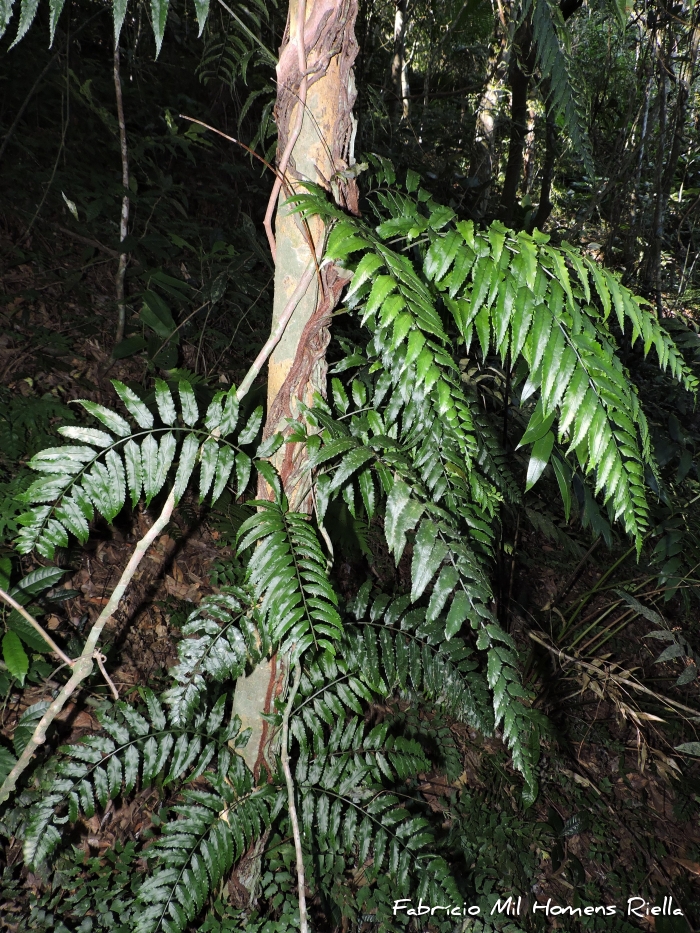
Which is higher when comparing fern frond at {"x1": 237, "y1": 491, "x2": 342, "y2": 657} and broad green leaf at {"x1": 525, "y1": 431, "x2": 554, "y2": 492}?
broad green leaf at {"x1": 525, "y1": 431, "x2": 554, "y2": 492}

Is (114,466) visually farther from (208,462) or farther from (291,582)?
(291,582)

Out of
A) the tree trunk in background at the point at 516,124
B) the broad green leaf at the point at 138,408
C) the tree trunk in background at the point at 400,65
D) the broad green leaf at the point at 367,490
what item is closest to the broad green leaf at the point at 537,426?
the broad green leaf at the point at 367,490

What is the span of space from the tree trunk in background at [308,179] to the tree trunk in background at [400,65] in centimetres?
357

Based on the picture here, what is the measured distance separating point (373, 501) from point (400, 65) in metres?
4.68

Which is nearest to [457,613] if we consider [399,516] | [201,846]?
[399,516]

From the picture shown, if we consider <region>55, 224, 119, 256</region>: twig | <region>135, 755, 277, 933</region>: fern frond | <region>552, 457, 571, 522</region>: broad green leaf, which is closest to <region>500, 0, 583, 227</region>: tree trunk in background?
<region>55, 224, 119, 256</region>: twig

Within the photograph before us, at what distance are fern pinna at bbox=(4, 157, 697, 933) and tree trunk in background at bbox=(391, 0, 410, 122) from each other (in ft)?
12.2

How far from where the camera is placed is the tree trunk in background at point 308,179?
130 cm

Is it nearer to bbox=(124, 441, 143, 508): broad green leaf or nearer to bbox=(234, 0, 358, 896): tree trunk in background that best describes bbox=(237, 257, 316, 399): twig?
bbox=(234, 0, 358, 896): tree trunk in background

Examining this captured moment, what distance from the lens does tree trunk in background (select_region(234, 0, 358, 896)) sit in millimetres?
1302

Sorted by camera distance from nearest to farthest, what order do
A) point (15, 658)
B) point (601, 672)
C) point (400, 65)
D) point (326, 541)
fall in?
point (326, 541)
point (15, 658)
point (601, 672)
point (400, 65)

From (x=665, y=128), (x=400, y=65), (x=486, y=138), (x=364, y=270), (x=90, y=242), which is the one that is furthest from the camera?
(x=486, y=138)

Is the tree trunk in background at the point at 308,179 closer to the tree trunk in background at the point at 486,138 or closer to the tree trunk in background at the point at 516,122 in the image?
the tree trunk in background at the point at 516,122

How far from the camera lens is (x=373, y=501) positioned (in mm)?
1432
